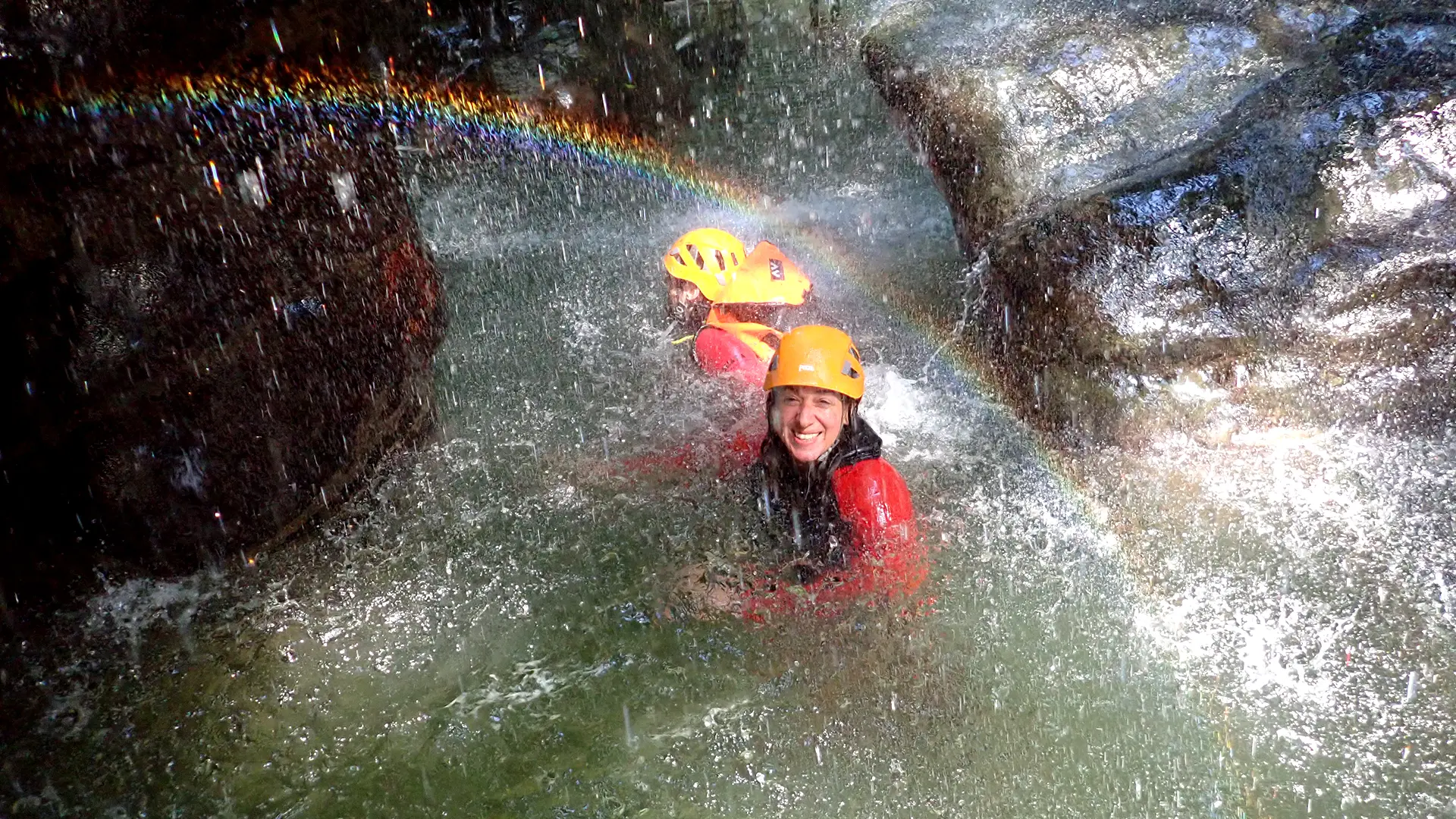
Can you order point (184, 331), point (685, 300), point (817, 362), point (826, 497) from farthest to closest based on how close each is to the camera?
point (685, 300) → point (184, 331) → point (826, 497) → point (817, 362)

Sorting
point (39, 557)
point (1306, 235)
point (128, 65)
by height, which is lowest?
point (39, 557)

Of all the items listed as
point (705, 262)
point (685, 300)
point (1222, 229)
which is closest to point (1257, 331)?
point (1222, 229)

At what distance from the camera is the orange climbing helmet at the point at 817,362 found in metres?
3.66

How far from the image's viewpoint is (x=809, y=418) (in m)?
3.70

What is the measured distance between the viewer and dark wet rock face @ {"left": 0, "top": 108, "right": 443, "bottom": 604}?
11.8ft

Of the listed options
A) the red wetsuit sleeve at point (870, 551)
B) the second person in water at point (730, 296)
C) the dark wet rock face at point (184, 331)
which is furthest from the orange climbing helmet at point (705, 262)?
the red wetsuit sleeve at point (870, 551)

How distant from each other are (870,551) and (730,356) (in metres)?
1.77

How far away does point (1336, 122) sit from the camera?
4.86 meters

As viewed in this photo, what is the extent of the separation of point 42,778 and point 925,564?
3.72m

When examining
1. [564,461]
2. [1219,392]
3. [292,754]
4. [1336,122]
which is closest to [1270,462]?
[1219,392]

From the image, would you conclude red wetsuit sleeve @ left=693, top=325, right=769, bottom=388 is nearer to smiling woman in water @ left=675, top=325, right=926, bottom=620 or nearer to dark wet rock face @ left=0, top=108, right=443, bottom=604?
smiling woman in water @ left=675, top=325, right=926, bottom=620

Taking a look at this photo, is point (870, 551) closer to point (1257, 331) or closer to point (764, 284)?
point (764, 284)

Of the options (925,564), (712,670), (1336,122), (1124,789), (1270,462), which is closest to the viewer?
(1124,789)

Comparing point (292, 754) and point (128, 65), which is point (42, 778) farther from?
point (128, 65)
